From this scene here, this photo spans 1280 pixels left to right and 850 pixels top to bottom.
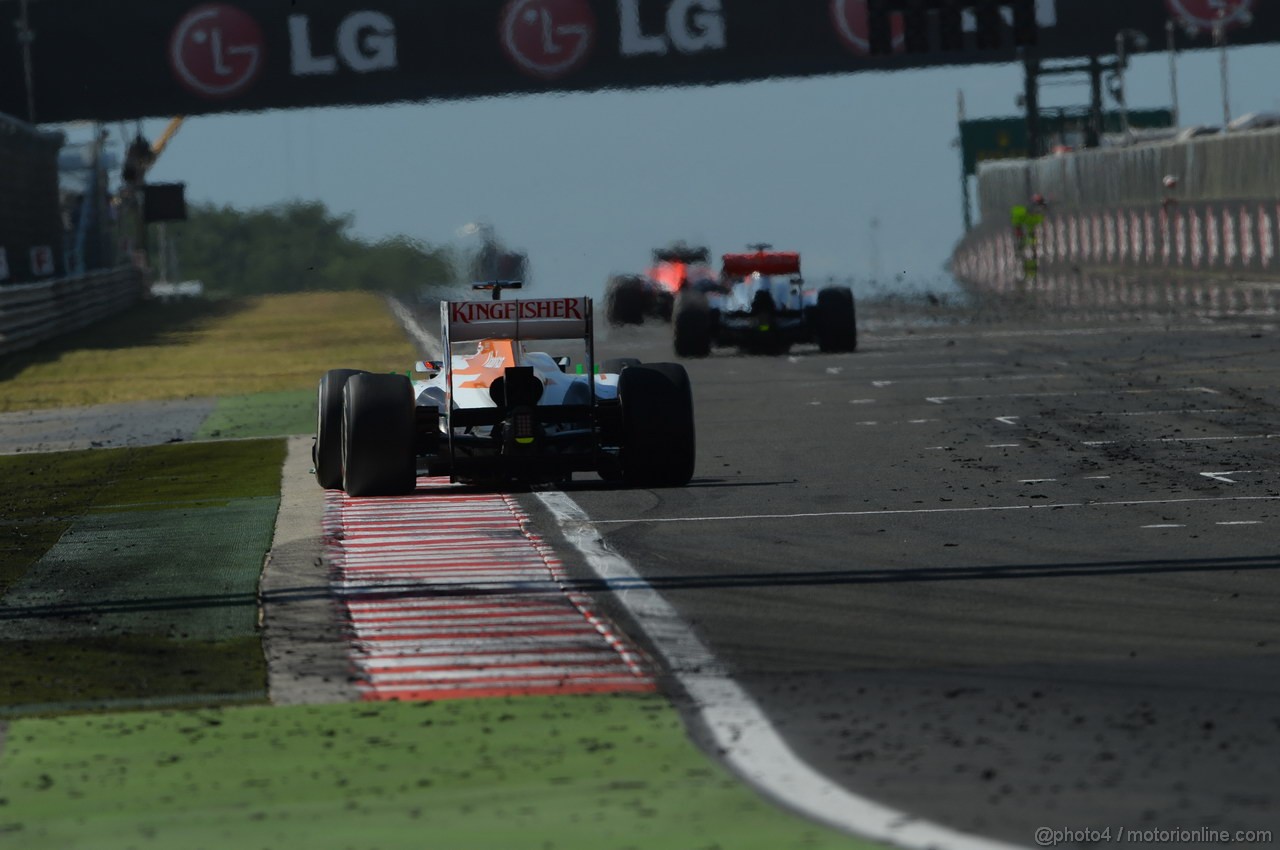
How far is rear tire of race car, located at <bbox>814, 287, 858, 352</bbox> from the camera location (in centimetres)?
3120

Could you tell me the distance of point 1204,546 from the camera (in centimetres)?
1173

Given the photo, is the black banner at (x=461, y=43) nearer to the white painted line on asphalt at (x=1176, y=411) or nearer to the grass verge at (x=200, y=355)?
the grass verge at (x=200, y=355)

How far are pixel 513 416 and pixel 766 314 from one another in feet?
55.9

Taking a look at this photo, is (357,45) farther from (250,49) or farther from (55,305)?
(55,305)

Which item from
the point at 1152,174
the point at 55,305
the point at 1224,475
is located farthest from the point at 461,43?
the point at 1224,475

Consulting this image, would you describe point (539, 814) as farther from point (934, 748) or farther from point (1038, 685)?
point (1038, 685)

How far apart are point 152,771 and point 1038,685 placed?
9.96 ft

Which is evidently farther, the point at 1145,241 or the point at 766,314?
the point at 1145,241

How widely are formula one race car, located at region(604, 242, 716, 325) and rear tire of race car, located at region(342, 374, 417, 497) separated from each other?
23.6m

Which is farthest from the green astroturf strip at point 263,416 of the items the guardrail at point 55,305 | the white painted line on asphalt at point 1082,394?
the guardrail at point 55,305

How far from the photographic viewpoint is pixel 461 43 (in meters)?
58.8

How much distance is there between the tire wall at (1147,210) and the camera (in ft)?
145

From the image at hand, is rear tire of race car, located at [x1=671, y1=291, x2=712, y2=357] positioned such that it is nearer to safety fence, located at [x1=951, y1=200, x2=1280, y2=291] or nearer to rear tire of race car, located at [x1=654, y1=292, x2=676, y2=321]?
rear tire of race car, located at [x1=654, y1=292, x2=676, y2=321]

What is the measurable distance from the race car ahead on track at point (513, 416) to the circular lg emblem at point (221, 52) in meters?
45.5
